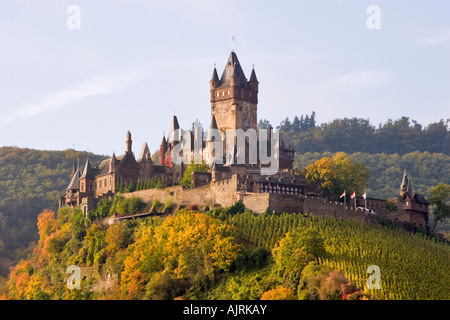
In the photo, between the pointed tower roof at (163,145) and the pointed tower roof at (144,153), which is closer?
the pointed tower roof at (144,153)

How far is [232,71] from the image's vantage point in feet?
347

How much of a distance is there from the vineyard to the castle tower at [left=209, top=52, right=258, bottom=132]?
23554mm

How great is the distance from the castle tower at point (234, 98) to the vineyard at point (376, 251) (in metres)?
23.6

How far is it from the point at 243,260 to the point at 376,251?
954 cm

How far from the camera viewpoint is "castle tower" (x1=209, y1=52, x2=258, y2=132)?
10394cm

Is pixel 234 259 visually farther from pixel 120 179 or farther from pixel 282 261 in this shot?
pixel 120 179

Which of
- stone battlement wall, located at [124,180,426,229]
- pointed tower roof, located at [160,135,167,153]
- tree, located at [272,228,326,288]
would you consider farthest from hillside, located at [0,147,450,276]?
tree, located at [272,228,326,288]

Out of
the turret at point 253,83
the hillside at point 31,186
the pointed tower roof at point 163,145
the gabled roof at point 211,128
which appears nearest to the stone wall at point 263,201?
the gabled roof at point 211,128

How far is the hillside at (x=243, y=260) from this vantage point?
66.2 metres

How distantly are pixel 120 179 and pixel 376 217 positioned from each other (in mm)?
24011

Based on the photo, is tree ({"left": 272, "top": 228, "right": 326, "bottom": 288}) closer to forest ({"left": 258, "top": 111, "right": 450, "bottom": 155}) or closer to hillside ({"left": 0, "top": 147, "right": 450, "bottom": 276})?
hillside ({"left": 0, "top": 147, "right": 450, "bottom": 276})

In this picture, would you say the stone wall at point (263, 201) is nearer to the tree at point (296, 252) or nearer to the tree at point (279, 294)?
the tree at point (296, 252)

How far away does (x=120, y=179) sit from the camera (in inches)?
3757

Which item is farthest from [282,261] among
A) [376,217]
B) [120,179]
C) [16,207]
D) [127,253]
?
[16,207]
